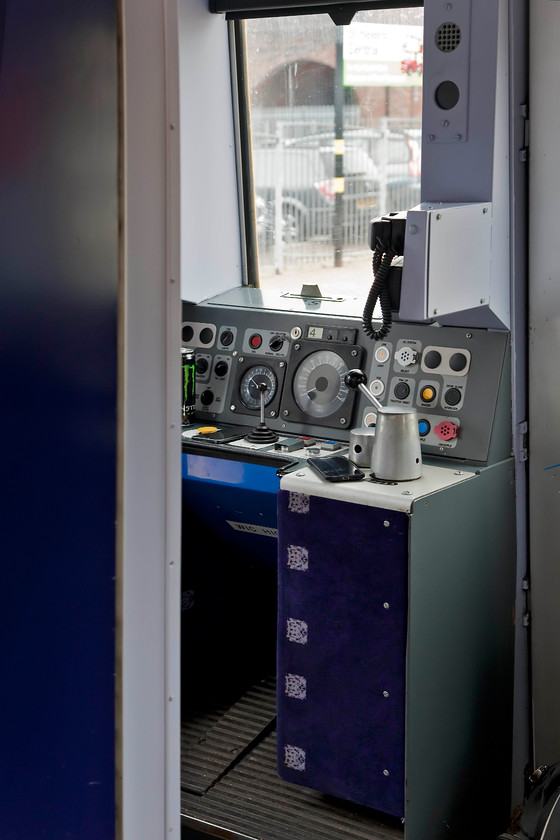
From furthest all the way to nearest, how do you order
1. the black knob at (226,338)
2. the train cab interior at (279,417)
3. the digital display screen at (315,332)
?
1. the black knob at (226,338)
2. the digital display screen at (315,332)
3. the train cab interior at (279,417)

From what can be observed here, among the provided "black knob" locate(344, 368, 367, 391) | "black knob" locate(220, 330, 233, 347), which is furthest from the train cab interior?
"black knob" locate(344, 368, 367, 391)

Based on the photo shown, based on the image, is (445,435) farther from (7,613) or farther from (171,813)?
(7,613)

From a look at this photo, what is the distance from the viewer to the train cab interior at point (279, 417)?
3.77 ft

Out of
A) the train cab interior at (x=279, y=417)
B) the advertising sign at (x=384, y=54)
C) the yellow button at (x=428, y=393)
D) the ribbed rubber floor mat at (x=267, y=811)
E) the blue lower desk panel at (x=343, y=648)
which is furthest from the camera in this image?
the advertising sign at (x=384, y=54)

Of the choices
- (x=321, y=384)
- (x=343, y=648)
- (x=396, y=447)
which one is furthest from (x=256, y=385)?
(x=343, y=648)

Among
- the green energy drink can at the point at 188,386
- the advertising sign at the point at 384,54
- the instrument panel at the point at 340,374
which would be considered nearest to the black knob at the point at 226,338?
the instrument panel at the point at 340,374

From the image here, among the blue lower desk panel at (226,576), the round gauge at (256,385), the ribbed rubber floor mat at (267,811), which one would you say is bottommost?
the ribbed rubber floor mat at (267,811)

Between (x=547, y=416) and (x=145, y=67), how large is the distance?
75.2 inches

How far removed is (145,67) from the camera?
1261 millimetres

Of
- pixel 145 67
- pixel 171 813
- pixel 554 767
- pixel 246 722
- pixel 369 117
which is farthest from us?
pixel 369 117

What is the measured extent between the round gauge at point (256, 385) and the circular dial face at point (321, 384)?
0.31 ft

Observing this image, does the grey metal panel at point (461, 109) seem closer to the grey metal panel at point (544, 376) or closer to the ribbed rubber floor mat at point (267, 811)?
the grey metal panel at point (544, 376)

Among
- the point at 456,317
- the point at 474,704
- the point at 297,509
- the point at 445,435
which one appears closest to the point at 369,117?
the point at 456,317

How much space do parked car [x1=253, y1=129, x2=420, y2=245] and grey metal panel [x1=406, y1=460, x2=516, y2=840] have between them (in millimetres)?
1289
